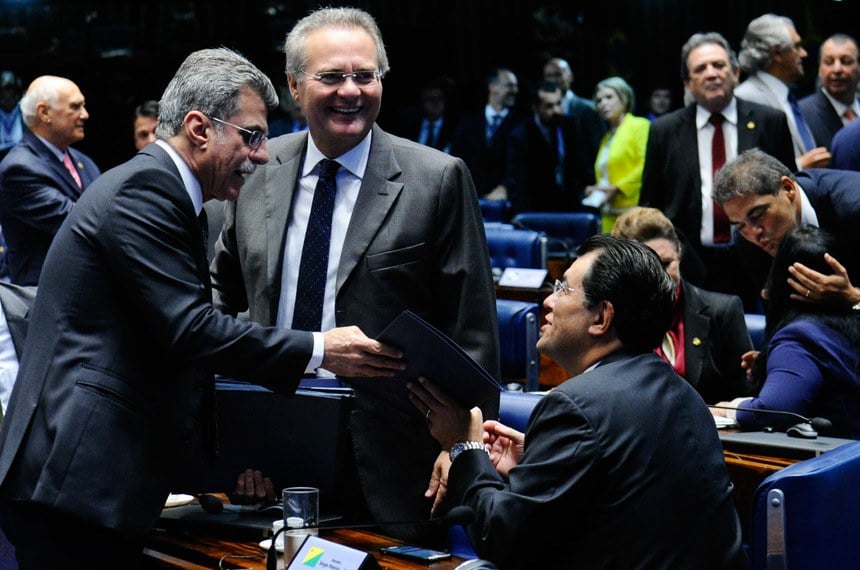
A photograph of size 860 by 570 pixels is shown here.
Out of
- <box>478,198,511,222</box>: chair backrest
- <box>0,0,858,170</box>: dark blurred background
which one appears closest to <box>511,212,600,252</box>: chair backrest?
<box>478,198,511,222</box>: chair backrest

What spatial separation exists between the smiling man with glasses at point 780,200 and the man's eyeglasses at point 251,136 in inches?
80.9

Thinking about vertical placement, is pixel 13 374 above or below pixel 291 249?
below

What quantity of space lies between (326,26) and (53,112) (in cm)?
406

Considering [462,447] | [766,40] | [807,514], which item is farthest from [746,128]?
[462,447]

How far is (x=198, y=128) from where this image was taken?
2236 mm

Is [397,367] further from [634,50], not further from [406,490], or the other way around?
[634,50]

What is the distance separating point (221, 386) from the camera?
8.14 ft

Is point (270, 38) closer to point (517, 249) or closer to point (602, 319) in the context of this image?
point (517, 249)

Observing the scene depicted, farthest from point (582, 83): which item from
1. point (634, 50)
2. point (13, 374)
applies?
point (13, 374)

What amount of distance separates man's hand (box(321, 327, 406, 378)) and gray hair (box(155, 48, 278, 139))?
0.46 meters

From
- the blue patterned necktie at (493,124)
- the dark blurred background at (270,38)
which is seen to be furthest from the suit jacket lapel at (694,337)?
the dark blurred background at (270,38)

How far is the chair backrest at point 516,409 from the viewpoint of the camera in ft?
9.29

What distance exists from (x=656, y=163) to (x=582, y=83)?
6499 millimetres

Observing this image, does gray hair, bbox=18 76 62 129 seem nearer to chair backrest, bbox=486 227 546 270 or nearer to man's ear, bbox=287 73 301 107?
chair backrest, bbox=486 227 546 270
